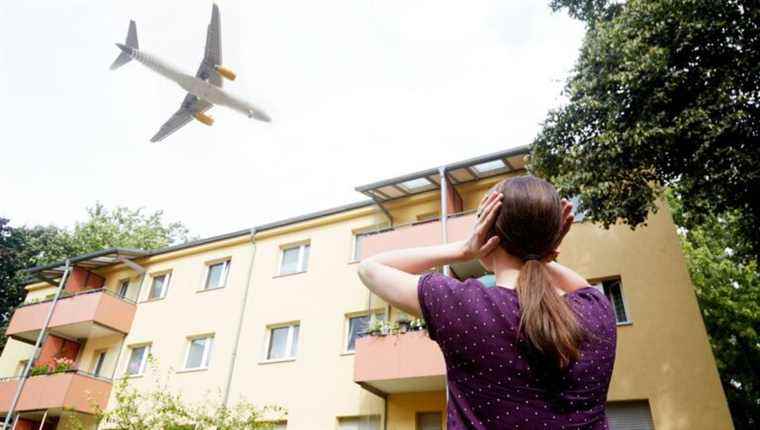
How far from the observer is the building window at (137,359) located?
66.5 ft

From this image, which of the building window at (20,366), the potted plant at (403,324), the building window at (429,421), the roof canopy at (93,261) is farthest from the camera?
the building window at (20,366)

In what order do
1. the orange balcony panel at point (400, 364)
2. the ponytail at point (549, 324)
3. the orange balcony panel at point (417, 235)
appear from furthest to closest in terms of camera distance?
the orange balcony panel at point (417, 235)
the orange balcony panel at point (400, 364)
the ponytail at point (549, 324)

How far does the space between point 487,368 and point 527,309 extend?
185 mm

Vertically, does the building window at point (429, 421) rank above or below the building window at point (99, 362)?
below

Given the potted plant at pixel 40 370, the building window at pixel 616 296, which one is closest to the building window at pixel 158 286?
the potted plant at pixel 40 370

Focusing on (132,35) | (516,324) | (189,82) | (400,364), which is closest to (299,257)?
(189,82)

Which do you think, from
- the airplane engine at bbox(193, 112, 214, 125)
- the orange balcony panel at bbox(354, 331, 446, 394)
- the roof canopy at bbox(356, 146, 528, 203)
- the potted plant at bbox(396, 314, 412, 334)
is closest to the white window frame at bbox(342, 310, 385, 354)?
the potted plant at bbox(396, 314, 412, 334)

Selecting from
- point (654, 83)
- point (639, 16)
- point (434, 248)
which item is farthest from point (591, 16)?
point (434, 248)

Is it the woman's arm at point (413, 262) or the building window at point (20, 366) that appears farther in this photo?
the building window at point (20, 366)

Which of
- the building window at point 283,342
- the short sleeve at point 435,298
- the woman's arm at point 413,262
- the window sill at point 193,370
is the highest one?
the building window at point 283,342

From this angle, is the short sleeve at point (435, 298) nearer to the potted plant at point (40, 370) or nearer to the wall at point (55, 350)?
the potted plant at point (40, 370)

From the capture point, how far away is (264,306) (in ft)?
62.2

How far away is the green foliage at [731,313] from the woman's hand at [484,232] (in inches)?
887

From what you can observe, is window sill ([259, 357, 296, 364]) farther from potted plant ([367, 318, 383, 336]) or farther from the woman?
the woman
